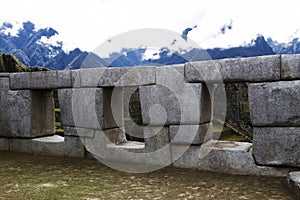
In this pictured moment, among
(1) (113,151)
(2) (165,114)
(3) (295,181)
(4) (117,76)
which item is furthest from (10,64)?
(3) (295,181)

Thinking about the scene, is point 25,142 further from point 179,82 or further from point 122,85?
point 179,82

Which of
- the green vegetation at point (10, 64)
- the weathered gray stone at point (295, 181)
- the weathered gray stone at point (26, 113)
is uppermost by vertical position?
the green vegetation at point (10, 64)

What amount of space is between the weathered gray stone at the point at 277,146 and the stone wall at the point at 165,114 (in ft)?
0.04

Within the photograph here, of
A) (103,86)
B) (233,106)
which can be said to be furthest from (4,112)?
(233,106)

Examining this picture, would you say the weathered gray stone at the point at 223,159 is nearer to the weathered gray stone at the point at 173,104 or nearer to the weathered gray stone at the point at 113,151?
the weathered gray stone at the point at 173,104

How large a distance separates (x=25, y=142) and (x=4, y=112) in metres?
0.81

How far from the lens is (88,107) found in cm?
608

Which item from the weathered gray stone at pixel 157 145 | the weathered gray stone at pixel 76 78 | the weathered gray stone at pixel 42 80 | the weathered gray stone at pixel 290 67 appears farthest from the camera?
the weathered gray stone at pixel 42 80

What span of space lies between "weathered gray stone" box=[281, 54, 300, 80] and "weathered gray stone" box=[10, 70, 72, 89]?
3.68m

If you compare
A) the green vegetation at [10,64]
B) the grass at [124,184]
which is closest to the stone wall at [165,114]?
the grass at [124,184]

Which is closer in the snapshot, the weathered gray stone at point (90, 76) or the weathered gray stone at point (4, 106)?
the weathered gray stone at point (90, 76)

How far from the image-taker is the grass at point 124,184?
13.6ft

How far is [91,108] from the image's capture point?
238 inches

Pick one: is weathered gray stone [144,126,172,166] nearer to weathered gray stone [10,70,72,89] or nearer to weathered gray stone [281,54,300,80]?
weathered gray stone [10,70,72,89]
